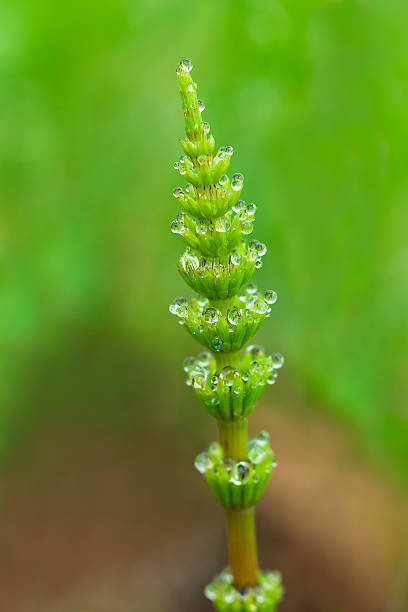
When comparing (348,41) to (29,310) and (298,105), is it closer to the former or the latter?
(298,105)

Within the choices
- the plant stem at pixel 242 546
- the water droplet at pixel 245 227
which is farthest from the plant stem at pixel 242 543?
the water droplet at pixel 245 227

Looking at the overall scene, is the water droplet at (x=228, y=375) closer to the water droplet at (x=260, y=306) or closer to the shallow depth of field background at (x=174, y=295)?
the water droplet at (x=260, y=306)

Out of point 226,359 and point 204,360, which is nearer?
point 226,359

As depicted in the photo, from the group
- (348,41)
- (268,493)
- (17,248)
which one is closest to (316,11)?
(348,41)

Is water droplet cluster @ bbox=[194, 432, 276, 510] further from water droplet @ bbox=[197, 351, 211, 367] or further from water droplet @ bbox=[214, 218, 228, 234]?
water droplet @ bbox=[214, 218, 228, 234]

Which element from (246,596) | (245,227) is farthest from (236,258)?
(246,596)

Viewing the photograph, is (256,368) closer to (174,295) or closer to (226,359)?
(226,359)
